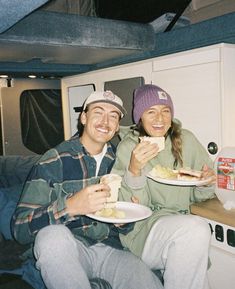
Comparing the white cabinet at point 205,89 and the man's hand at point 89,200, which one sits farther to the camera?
the white cabinet at point 205,89

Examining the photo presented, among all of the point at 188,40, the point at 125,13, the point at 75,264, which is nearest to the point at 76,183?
the point at 75,264

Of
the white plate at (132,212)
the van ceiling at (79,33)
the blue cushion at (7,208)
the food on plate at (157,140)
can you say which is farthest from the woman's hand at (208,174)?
the blue cushion at (7,208)

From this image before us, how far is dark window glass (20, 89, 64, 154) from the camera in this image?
3826mm

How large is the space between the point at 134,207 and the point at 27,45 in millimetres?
1211

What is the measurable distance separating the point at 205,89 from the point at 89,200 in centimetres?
99

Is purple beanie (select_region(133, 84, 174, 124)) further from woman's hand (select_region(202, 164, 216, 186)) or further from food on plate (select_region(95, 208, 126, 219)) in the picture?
food on plate (select_region(95, 208, 126, 219))

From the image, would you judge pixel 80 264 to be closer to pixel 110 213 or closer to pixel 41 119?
pixel 110 213

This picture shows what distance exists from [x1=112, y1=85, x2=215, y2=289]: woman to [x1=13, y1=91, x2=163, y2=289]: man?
4.5 inches

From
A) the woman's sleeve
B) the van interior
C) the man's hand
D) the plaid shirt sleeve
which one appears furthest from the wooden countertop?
the plaid shirt sleeve

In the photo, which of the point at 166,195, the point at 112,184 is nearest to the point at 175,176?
the point at 166,195

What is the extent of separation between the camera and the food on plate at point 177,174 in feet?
6.40

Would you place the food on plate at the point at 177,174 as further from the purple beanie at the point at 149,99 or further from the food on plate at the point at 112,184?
the purple beanie at the point at 149,99

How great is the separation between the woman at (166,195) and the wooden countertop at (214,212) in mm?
70

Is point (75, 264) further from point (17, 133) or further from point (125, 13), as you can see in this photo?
point (17, 133)
